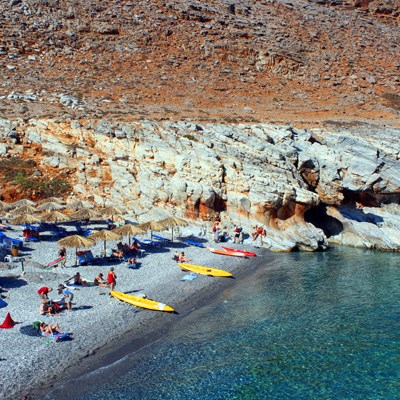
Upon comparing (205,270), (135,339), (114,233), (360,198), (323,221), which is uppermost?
(360,198)

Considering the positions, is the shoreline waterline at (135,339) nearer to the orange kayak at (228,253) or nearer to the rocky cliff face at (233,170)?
the orange kayak at (228,253)

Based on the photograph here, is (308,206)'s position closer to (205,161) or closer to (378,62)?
(205,161)

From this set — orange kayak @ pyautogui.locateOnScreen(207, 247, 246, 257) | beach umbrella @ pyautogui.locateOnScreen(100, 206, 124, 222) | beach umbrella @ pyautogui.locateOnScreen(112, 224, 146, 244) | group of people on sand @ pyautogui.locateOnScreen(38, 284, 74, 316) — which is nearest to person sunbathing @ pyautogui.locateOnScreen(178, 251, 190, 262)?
beach umbrella @ pyautogui.locateOnScreen(112, 224, 146, 244)

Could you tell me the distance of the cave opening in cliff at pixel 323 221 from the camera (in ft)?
105

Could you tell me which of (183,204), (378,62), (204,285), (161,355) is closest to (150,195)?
(183,204)

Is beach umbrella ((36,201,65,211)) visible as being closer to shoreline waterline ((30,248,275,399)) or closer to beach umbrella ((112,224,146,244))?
beach umbrella ((112,224,146,244))

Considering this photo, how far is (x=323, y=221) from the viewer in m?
32.6

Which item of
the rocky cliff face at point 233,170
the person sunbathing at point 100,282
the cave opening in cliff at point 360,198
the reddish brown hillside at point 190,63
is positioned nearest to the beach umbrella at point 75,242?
the person sunbathing at point 100,282

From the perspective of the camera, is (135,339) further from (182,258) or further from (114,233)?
(182,258)

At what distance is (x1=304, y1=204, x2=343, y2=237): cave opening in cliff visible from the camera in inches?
1261

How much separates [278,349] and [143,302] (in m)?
5.76

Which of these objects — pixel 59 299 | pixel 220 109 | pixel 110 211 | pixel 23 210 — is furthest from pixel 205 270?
pixel 220 109

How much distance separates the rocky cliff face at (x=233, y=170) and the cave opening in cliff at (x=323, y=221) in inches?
2.9

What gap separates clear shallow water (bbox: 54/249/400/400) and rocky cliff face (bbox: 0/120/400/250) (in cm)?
791
